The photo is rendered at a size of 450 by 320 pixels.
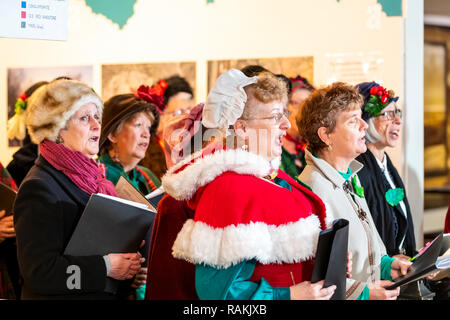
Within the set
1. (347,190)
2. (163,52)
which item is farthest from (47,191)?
(163,52)

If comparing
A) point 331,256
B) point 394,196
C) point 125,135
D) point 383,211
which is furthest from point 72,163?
point 394,196

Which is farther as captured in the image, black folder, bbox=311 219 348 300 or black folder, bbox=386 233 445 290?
black folder, bbox=386 233 445 290

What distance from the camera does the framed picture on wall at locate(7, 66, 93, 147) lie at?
4195 millimetres

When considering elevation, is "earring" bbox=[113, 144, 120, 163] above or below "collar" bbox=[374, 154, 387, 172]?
above

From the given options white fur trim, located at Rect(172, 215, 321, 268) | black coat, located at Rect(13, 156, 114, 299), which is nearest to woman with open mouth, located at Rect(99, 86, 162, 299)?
black coat, located at Rect(13, 156, 114, 299)

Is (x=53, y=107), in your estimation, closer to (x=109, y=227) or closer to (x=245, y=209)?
(x=109, y=227)

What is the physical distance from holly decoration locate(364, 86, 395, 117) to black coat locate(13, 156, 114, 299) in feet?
6.54

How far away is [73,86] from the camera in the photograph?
8.92ft

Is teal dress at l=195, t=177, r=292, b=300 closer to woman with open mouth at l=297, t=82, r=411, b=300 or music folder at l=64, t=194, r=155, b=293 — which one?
music folder at l=64, t=194, r=155, b=293

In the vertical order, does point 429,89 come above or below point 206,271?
above

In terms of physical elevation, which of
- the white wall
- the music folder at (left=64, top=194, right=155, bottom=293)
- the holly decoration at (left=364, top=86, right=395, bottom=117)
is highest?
the white wall

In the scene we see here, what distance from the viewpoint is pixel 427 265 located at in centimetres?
241
